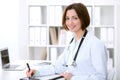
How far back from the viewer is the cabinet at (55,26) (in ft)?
13.7

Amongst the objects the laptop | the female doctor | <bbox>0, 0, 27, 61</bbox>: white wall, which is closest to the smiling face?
the female doctor

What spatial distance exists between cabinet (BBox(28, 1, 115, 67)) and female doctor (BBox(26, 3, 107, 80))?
1984 mm

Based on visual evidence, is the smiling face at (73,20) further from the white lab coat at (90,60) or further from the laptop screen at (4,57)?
the laptop screen at (4,57)

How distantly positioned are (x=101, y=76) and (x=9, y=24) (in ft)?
9.85

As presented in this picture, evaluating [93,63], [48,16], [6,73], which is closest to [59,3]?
[48,16]

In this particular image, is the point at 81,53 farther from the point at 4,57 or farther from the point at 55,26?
the point at 55,26

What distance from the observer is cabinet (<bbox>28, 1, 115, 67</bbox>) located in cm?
419

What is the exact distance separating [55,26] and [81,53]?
2326 millimetres

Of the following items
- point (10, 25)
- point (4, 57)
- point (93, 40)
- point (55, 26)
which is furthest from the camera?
point (10, 25)

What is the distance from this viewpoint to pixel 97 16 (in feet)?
13.7

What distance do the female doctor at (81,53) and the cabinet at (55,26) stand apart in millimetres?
1984

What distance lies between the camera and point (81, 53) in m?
2.03

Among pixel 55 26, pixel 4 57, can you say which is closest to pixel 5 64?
pixel 4 57

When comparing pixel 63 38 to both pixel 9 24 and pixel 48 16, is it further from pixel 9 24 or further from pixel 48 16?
pixel 9 24
